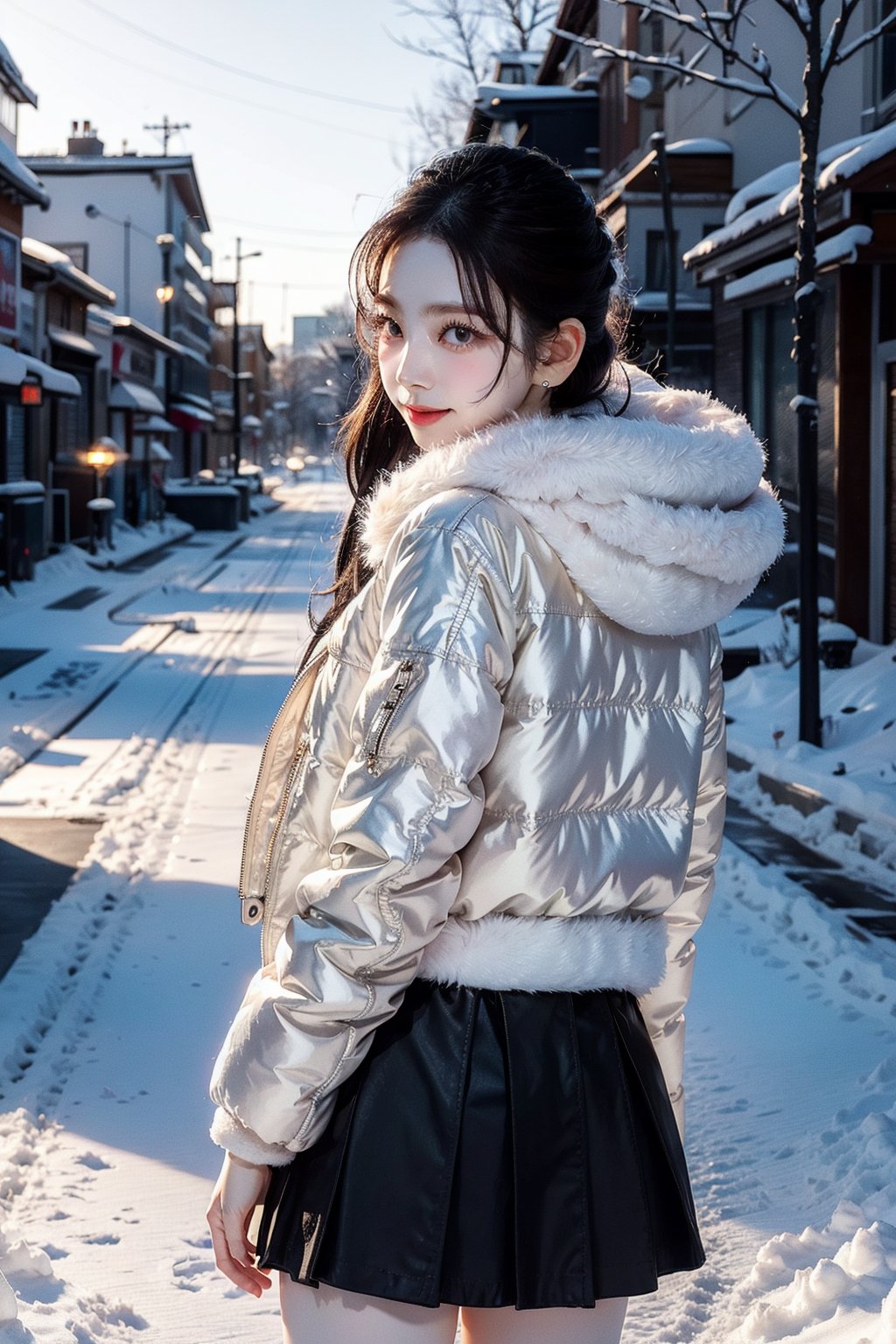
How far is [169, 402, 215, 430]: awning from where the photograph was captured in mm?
55156

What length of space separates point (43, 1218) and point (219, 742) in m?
7.34

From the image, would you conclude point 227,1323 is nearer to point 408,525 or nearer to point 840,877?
point 408,525

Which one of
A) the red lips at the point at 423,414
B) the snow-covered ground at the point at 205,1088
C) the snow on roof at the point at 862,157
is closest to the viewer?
the red lips at the point at 423,414

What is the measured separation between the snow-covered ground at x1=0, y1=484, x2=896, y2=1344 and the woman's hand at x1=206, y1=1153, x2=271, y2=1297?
1.22 meters

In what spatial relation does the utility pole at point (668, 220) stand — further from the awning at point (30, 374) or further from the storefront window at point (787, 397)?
the awning at point (30, 374)

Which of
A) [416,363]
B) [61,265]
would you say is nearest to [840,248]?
[416,363]

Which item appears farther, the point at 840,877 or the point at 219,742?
the point at 219,742

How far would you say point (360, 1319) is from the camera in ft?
5.44

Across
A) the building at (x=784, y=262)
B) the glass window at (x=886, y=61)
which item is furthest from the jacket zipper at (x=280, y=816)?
the glass window at (x=886, y=61)

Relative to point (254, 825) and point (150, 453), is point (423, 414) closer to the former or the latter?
point (254, 825)

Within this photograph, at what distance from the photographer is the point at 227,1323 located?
349 cm

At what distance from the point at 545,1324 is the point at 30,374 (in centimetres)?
2241

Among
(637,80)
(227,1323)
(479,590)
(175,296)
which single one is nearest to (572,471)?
(479,590)

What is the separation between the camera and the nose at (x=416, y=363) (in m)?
→ 1.87
